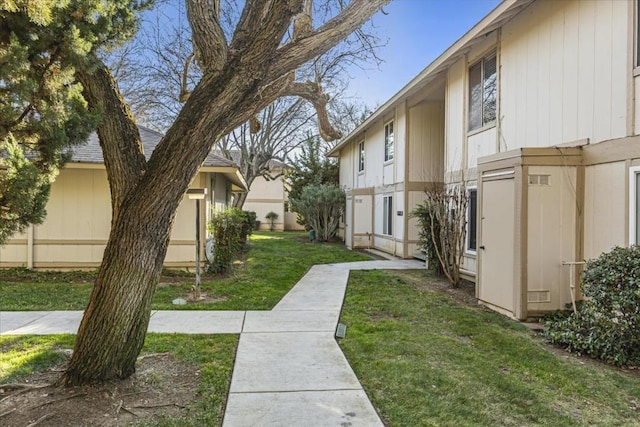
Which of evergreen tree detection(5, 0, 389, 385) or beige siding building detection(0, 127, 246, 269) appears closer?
evergreen tree detection(5, 0, 389, 385)

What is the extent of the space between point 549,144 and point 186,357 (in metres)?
6.22

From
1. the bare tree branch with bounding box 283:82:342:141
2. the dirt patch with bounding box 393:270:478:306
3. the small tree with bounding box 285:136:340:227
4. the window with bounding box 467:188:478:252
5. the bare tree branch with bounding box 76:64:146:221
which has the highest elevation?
the small tree with bounding box 285:136:340:227

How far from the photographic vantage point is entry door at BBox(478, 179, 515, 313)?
6453 millimetres

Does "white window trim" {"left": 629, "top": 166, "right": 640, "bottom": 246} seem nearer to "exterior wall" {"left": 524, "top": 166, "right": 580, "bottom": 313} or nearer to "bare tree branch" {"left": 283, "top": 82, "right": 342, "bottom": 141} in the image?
"exterior wall" {"left": 524, "top": 166, "right": 580, "bottom": 313}

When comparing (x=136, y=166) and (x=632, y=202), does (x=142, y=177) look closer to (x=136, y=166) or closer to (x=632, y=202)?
(x=136, y=166)

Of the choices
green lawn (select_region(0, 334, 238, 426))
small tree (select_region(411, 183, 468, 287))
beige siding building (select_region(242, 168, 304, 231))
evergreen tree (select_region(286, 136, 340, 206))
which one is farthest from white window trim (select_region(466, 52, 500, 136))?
beige siding building (select_region(242, 168, 304, 231))

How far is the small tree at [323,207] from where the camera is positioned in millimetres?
19781

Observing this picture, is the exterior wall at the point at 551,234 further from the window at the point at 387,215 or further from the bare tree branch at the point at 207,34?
the window at the point at 387,215

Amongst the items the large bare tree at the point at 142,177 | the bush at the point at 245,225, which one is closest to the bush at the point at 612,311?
the large bare tree at the point at 142,177

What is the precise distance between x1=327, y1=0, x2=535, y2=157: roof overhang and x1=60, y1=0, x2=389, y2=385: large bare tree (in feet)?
17.5

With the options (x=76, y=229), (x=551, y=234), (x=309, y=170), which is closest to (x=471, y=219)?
(x=551, y=234)

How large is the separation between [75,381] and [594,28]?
749 centimetres

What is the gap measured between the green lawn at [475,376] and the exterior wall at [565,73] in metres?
3.05

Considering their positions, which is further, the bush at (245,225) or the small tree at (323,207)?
the small tree at (323,207)
